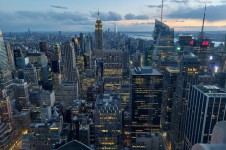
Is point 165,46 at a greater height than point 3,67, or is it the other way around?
point 165,46

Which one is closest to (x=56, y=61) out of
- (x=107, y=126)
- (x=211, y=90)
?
(x=107, y=126)

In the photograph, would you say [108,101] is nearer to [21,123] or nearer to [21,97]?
[21,123]

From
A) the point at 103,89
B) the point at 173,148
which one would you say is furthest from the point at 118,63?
the point at 173,148

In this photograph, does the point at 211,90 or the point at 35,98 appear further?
the point at 35,98

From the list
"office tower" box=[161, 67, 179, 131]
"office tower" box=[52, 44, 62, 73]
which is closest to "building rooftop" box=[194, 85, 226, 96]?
"office tower" box=[161, 67, 179, 131]

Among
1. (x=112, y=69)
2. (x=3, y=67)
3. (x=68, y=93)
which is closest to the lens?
(x=68, y=93)

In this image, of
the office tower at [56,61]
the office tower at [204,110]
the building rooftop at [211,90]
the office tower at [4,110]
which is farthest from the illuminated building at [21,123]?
the office tower at [56,61]

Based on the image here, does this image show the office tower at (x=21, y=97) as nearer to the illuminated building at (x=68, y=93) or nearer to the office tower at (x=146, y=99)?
the illuminated building at (x=68, y=93)

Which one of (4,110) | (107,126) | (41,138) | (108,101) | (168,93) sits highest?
(108,101)
